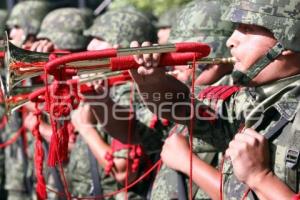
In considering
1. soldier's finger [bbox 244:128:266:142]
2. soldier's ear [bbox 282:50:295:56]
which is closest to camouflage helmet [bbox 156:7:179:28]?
soldier's ear [bbox 282:50:295:56]

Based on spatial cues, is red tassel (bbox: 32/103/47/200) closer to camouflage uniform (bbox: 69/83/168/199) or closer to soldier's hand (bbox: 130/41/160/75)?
camouflage uniform (bbox: 69/83/168/199)

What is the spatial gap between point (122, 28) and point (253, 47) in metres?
2.39

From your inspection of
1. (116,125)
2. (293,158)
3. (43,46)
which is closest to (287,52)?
(293,158)

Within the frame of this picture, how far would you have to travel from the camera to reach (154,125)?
16.3 ft

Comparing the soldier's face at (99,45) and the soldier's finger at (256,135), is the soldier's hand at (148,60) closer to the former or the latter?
the soldier's finger at (256,135)

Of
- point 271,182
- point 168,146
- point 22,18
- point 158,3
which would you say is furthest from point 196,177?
point 158,3

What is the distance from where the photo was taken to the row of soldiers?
3.23 meters

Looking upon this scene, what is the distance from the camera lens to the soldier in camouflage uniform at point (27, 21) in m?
7.81

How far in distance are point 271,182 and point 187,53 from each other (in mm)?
756

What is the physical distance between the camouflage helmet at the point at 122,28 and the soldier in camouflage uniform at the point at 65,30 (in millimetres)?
572

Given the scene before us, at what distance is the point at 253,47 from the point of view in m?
3.45

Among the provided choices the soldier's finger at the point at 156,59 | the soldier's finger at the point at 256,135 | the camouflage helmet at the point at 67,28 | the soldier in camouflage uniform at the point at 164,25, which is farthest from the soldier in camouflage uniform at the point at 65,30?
the soldier's finger at the point at 256,135

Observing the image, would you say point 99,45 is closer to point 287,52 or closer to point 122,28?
point 122,28

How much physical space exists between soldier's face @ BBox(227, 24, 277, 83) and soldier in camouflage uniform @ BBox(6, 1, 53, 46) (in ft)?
14.2
